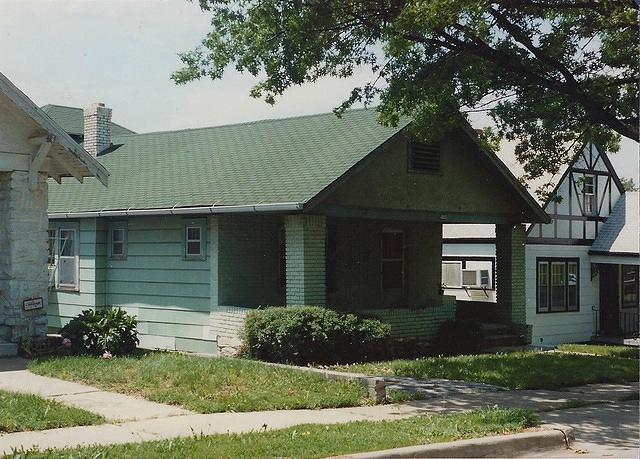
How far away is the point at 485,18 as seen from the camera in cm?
1448

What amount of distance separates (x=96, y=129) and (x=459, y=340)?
43.1 ft

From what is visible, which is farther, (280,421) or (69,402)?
(69,402)

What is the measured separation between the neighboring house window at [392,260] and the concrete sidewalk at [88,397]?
10.3m

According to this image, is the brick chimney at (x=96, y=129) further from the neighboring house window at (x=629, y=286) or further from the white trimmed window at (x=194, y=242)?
the neighboring house window at (x=629, y=286)

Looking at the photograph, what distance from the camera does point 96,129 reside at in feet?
83.6

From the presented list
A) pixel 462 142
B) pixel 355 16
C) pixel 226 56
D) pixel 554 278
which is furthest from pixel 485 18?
pixel 554 278

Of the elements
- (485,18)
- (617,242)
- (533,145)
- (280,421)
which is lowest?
(280,421)

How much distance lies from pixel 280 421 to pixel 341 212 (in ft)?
24.5

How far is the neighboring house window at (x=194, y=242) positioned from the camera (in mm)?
18578

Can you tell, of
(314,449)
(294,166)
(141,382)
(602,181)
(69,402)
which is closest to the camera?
(314,449)

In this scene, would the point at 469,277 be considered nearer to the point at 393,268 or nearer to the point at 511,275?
the point at 511,275

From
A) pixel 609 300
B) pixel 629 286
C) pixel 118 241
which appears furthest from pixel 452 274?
pixel 118 241

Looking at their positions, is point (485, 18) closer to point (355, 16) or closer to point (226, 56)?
point (355, 16)

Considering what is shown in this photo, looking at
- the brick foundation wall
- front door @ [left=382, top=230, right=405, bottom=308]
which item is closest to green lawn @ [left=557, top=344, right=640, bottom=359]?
the brick foundation wall
